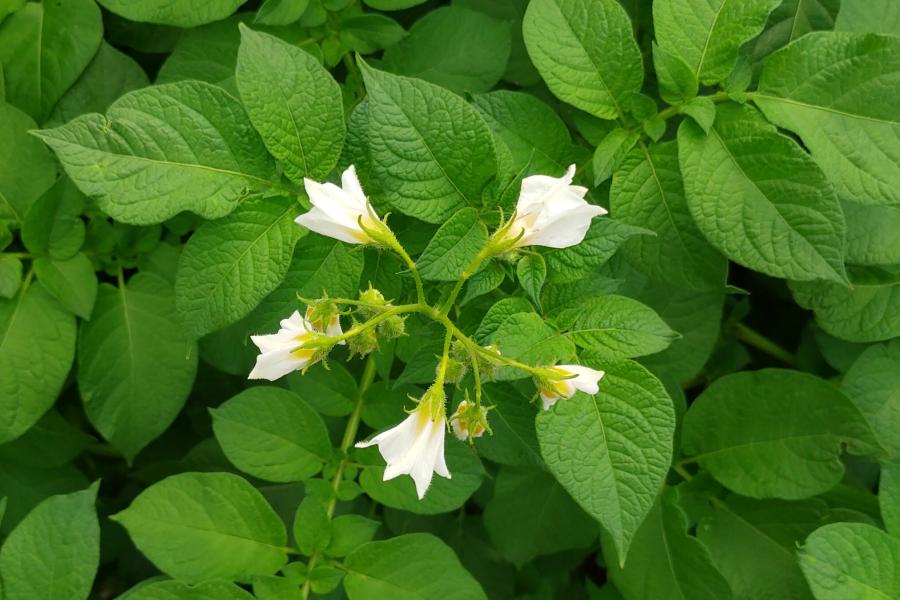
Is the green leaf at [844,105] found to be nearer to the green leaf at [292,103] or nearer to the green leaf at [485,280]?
the green leaf at [485,280]

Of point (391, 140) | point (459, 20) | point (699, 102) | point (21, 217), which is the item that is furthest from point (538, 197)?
point (21, 217)

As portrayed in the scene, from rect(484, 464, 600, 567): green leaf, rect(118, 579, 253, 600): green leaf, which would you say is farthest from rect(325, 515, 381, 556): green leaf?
rect(484, 464, 600, 567): green leaf

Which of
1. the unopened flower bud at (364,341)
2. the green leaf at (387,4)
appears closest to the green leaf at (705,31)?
the green leaf at (387,4)

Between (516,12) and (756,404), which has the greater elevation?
(516,12)

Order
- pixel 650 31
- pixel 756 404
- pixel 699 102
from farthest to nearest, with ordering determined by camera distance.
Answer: pixel 650 31 → pixel 756 404 → pixel 699 102

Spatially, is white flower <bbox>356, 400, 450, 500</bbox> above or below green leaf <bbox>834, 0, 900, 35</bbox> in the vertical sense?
below

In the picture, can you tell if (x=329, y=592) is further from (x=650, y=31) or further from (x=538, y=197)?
(x=650, y=31)

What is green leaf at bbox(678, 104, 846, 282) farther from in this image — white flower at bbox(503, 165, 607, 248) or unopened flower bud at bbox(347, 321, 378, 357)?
unopened flower bud at bbox(347, 321, 378, 357)
